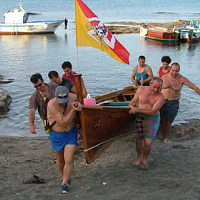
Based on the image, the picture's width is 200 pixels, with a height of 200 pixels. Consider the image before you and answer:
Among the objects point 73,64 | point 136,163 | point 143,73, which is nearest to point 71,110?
point 136,163

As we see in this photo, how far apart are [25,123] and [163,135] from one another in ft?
15.9

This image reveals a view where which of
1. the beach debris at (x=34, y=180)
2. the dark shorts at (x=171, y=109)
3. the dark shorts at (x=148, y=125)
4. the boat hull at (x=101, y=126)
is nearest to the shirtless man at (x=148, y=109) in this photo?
the dark shorts at (x=148, y=125)

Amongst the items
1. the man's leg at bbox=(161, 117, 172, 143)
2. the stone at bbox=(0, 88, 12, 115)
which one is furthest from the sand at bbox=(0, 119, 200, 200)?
the stone at bbox=(0, 88, 12, 115)

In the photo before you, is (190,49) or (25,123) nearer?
(25,123)

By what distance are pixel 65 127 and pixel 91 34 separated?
254 centimetres

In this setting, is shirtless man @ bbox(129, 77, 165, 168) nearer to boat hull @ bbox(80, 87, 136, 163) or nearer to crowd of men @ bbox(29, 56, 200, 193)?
crowd of men @ bbox(29, 56, 200, 193)

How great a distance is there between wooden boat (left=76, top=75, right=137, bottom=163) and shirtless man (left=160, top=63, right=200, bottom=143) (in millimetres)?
986

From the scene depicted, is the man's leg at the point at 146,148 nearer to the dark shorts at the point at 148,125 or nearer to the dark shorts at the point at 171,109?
the dark shorts at the point at 148,125

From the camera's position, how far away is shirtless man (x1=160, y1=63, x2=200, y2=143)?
716cm

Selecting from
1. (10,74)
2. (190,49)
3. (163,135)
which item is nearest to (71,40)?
(190,49)

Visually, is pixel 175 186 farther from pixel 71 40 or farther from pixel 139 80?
pixel 71 40

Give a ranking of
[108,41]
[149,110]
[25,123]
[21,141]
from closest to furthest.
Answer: [149,110]
[108,41]
[21,141]
[25,123]

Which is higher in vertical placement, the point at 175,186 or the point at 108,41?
the point at 108,41

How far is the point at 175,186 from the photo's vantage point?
5.32m
